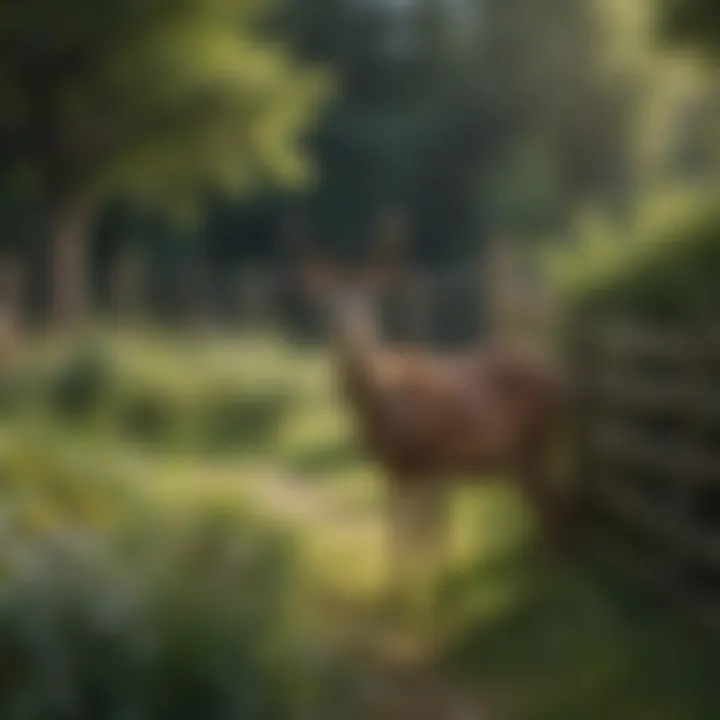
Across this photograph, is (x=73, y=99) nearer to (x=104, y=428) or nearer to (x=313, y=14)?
(x=313, y=14)

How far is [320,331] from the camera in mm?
7355

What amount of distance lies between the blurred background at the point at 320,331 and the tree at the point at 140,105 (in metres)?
0.03

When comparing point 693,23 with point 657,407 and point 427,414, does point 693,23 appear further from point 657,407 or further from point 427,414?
point 427,414

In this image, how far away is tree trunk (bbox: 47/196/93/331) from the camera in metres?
8.72

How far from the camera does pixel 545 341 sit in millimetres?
5840

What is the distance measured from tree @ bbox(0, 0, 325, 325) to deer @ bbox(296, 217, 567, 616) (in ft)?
10.3

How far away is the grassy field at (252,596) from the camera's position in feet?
9.37

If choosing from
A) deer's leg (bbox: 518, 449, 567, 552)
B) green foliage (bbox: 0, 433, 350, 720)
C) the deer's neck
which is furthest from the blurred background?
the deer's neck

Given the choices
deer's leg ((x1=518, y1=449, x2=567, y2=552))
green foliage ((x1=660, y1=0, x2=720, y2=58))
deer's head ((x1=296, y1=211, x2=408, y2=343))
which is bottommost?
deer's leg ((x1=518, y1=449, x2=567, y2=552))

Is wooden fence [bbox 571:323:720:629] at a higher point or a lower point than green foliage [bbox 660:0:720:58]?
lower

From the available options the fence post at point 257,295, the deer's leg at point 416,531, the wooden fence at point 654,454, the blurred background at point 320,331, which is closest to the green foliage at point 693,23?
the blurred background at point 320,331

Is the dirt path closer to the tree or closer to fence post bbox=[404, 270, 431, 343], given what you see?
the tree

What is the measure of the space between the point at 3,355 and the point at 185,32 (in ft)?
7.47

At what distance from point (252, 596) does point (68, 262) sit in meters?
6.21
